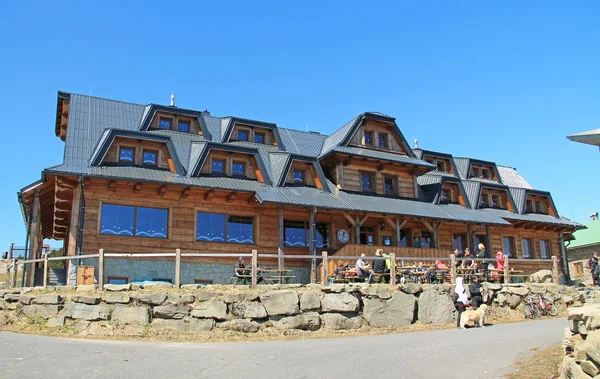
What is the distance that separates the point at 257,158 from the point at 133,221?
21.6 ft

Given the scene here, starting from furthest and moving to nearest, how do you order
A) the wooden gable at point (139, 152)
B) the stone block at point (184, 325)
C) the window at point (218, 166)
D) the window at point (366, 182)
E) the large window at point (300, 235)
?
1. the window at point (366, 182)
2. the large window at point (300, 235)
3. the window at point (218, 166)
4. the wooden gable at point (139, 152)
5. the stone block at point (184, 325)

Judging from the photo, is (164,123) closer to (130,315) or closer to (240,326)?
(130,315)

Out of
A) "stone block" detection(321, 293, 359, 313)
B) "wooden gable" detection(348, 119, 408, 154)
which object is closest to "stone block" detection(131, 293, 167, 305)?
"stone block" detection(321, 293, 359, 313)

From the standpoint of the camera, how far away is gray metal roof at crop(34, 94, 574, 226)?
74.0ft

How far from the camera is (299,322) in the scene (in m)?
16.3

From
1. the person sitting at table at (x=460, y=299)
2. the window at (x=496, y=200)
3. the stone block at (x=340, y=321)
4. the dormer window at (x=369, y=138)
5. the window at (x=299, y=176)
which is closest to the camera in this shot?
the stone block at (x=340, y=321)

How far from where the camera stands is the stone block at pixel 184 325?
51.0 feet

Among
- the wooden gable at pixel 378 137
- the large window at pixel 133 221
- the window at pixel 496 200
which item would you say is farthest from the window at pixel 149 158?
the window at pixel 496 200

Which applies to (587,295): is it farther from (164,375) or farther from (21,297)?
(21,297)

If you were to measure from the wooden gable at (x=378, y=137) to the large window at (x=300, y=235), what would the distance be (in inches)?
223

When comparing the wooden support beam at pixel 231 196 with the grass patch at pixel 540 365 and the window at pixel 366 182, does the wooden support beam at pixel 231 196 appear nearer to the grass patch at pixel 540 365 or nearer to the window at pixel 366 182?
the window at pixel 366 182

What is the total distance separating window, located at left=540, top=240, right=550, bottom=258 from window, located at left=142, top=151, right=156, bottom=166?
24456mm

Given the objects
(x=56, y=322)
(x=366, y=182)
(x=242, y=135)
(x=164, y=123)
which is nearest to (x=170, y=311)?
(x=56, y=322)

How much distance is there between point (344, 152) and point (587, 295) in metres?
12.6
